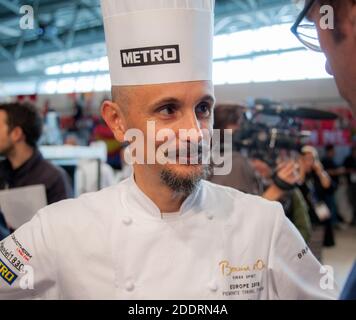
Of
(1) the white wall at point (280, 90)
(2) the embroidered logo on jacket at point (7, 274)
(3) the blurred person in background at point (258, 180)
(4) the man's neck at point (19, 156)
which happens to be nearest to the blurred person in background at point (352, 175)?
(1) the white wall at point (280, 90)

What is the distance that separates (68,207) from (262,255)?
40 cm

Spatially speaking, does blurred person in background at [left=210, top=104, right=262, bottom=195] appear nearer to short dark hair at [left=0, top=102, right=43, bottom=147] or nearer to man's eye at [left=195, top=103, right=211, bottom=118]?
man's eye at [left=195, top=103, right=211, bottom=118]

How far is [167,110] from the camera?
78cm

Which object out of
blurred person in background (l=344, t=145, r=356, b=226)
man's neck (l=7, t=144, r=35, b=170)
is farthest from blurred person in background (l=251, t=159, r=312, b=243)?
blurred person in background (l=344, t=145, r=356, b=226)

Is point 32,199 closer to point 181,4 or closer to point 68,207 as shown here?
point 68,207

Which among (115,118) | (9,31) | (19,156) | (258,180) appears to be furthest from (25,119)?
(258,180)

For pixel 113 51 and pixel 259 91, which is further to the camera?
pixel 259 91

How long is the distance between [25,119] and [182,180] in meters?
0.49

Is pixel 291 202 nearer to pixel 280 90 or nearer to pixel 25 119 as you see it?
pixel 280 90

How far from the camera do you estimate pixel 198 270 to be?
32.1 inches

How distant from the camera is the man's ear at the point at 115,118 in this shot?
33.0 inches

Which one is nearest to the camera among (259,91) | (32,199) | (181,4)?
(181,4)

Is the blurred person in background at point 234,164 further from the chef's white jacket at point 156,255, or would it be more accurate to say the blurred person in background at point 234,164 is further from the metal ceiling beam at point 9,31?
the metal ceiling beam at point 9,31
